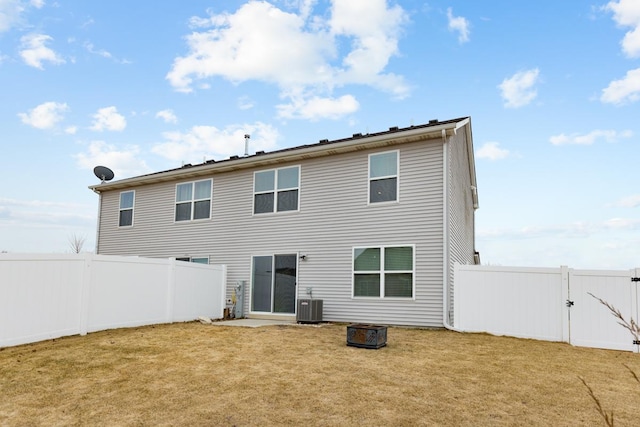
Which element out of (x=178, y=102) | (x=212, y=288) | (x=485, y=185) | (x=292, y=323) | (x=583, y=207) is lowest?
(x=292, y=323)

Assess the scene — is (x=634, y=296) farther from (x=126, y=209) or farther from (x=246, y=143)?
(x=126, y=209)

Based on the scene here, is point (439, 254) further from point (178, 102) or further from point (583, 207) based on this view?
point (178, 102)

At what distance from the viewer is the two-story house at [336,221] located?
10.5 metres

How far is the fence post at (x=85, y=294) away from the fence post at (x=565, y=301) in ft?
32.1

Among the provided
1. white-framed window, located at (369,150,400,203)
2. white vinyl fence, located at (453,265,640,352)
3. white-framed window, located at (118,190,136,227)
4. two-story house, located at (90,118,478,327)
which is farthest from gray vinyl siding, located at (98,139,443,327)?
white-framed window, located at (118,190,136,227)

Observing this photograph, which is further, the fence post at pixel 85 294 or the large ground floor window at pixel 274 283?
the large ground floor window at pixel 274 283

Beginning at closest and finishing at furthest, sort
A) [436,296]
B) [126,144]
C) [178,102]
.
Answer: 1. [436,296]
2. [178,102]
3. [126,144]

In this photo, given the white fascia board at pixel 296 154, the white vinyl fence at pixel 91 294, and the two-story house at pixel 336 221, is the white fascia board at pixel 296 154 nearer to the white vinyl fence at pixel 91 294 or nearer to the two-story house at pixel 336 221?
the two-story house at pixel 336 221

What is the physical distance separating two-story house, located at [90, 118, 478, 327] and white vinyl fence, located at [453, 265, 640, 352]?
67 centimetres

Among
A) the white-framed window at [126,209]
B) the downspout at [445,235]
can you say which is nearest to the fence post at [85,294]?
the white-framed window at [126,209]

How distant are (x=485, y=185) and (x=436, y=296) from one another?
33.8 feet

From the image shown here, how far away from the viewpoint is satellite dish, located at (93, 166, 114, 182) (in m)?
16.4

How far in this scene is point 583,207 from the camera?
455 inches

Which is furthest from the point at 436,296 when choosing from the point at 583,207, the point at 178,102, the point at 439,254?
the point at 178,102
